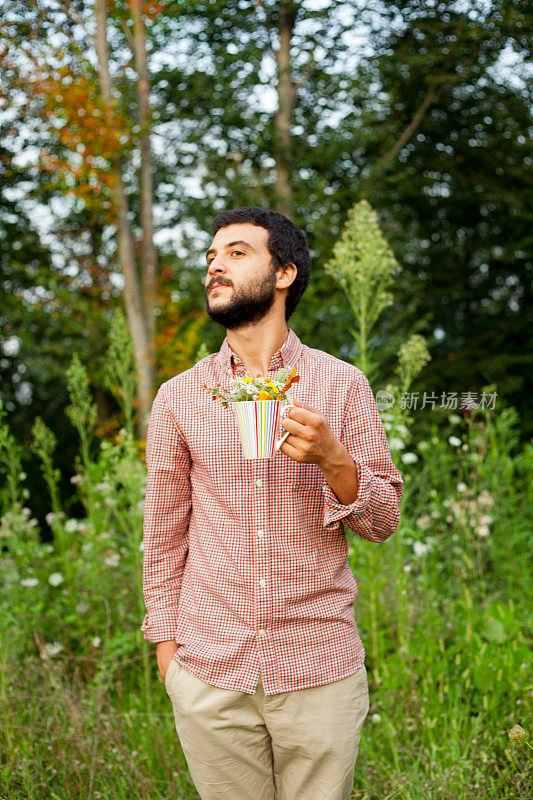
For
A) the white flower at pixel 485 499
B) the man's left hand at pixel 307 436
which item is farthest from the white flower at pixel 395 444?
the man's left hand at pixel 307 436

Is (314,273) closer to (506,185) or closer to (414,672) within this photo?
(506,185)

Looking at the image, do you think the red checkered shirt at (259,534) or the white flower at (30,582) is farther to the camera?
the white flower at (30,582)

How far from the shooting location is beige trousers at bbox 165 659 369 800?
1.63m

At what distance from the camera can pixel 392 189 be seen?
29.7 ft

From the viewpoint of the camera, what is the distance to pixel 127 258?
28.5ft

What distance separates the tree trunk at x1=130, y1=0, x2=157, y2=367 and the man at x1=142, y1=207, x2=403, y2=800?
6834mm

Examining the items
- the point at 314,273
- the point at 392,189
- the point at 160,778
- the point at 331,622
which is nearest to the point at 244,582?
the point at 331,622

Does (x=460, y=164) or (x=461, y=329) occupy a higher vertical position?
(x=460, y=164)

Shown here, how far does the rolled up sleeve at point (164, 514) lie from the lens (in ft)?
5.92

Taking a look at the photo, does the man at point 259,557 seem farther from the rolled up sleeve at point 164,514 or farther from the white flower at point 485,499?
the white flower at point 485,499

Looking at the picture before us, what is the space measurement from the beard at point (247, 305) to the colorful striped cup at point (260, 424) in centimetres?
32

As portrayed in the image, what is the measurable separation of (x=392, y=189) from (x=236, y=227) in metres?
7.78

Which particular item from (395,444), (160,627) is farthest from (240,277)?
(395,444)

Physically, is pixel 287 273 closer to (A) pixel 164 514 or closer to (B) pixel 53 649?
(A) pixel 164 514
